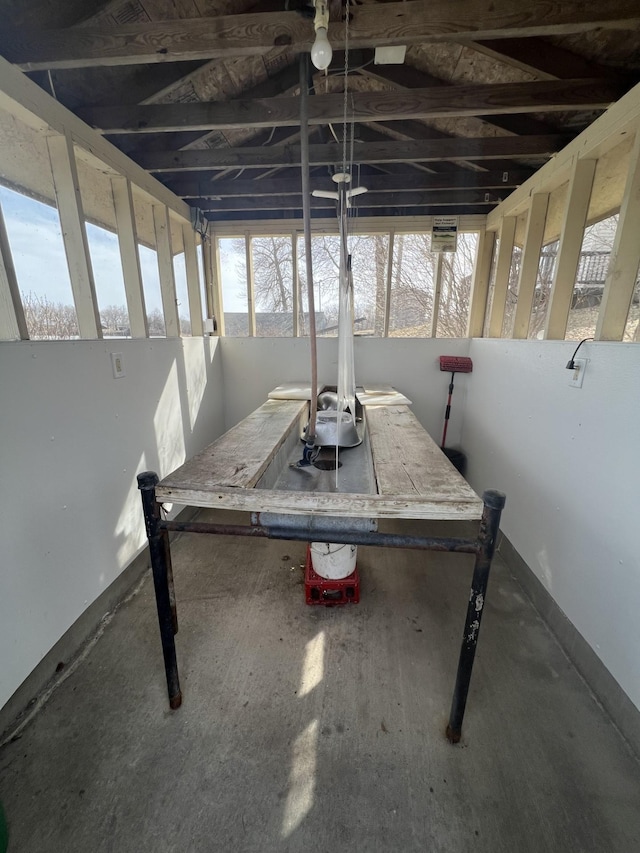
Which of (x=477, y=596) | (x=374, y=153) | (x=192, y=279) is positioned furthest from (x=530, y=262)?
(x=192, y=279)

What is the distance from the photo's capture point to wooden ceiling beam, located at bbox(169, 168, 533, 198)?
2449mm

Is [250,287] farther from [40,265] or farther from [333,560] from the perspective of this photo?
[333,560]

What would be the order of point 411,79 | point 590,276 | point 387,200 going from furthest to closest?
1. point 387,200
2. point 590,276
3. point 411,79

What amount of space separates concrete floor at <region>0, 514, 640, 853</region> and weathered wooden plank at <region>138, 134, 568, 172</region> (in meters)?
2.65

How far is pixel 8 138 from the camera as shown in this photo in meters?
1.37

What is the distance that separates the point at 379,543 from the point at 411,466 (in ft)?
1.34

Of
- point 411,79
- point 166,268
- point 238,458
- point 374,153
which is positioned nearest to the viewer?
point 238,458

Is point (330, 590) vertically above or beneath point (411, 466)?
beneath

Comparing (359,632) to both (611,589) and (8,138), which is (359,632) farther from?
(8,138)

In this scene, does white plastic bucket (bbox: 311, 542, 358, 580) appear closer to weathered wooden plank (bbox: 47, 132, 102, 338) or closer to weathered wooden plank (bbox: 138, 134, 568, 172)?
weathered wooden plank (bbox: 47, 132, 102, 338)

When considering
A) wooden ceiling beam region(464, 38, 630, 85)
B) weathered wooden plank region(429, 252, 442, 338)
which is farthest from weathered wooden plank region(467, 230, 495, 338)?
A: wooden ceiling beam region(464, 38, 630, 85)

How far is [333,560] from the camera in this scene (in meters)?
1.78

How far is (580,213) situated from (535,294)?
76 centimetres

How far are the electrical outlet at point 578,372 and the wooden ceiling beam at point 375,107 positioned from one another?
1.17 metres
